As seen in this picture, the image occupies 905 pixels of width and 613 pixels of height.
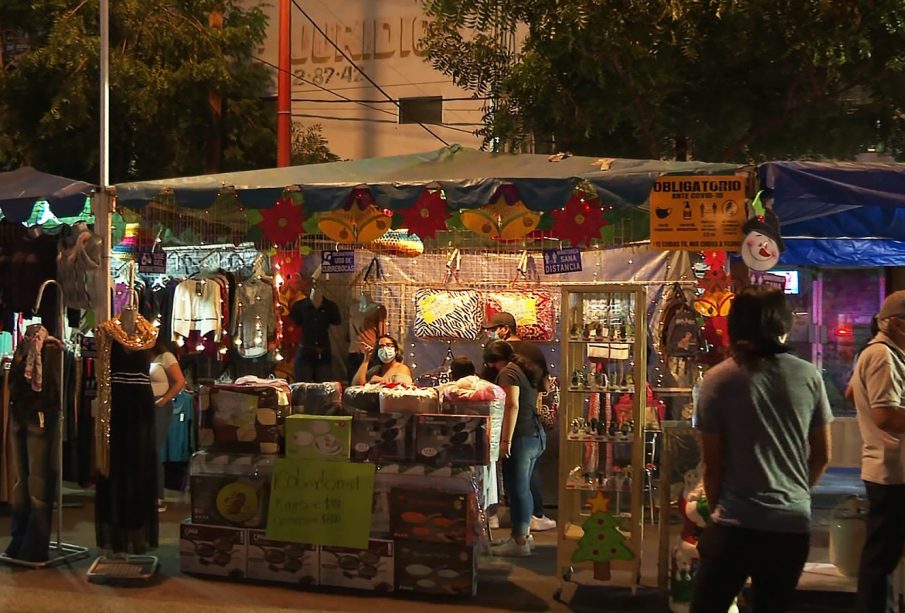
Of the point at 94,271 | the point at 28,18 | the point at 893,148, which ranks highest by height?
the point at 28,18

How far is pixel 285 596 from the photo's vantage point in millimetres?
6496

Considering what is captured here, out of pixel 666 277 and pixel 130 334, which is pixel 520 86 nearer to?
pixel 666 277

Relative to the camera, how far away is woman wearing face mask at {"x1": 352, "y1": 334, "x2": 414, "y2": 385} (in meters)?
7.97

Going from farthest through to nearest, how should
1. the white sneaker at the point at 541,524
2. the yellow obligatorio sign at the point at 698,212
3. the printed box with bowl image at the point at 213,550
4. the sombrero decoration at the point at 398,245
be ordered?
1. the sombrero decoration at the point at 398,245
2. the white sneaker at the point at 541,524
3. the printed box with bowl image at the point at 213,550
4. the yellow obligatorio sign at the point at 698,212

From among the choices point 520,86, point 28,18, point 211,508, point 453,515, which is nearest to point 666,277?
point 520,86

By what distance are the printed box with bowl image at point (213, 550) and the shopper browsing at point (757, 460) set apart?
4.05m

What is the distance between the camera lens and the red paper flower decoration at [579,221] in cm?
725

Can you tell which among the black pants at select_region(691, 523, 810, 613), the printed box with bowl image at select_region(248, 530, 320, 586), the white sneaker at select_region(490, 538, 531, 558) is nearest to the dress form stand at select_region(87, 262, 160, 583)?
the printed box with bowl image at select_region(248, 530, 320, 586)

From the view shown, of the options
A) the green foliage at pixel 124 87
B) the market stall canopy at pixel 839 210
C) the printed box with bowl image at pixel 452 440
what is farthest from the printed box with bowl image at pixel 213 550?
the green foliage at pixel 124 87

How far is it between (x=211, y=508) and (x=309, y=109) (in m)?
10.8

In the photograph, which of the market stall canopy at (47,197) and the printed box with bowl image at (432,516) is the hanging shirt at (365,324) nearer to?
the printed box with bowl image at (432,516)

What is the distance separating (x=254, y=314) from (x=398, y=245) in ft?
6.79

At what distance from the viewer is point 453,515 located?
640 centimetres

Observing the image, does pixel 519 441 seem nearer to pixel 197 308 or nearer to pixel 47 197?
pixel 47 197
